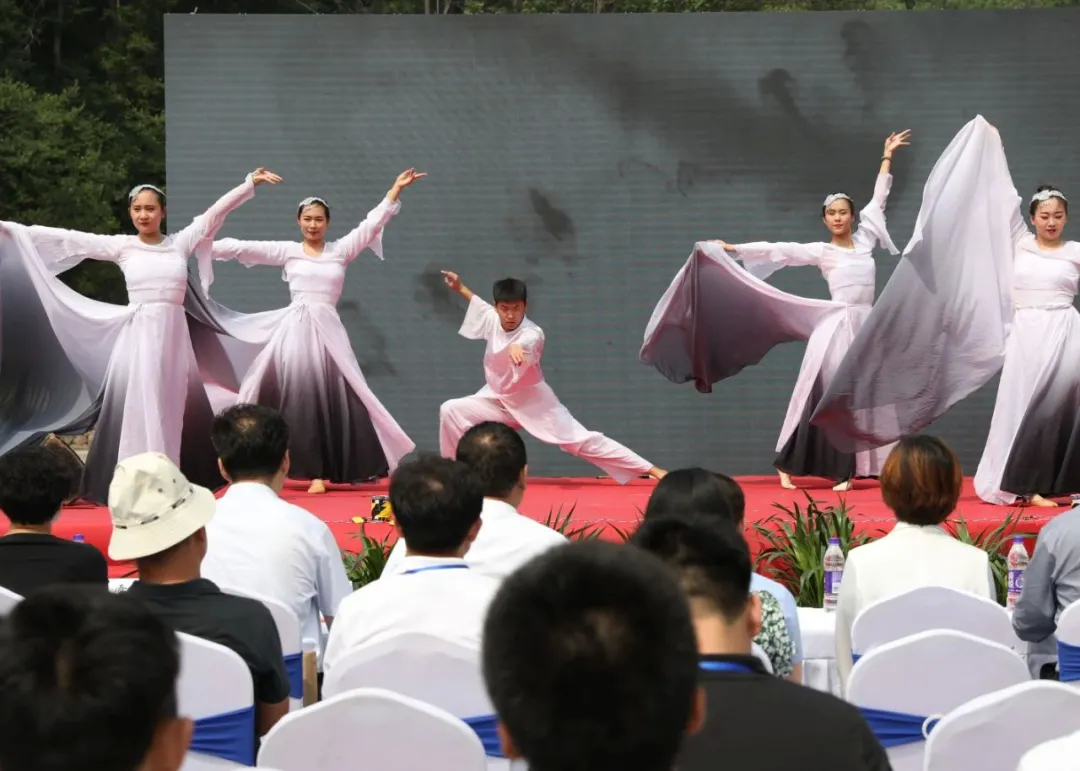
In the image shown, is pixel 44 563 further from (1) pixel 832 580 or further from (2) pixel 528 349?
(2) pixel 528 349

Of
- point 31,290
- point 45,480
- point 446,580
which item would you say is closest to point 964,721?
point 446,580

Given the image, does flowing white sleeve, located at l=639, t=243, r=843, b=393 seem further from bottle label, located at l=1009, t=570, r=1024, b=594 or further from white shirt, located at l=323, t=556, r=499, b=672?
white shirt, located at l=323, t=556, r=499, b=672

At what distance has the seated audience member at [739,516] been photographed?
8.92 feet

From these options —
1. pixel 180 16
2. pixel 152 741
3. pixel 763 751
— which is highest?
pixel 180 16

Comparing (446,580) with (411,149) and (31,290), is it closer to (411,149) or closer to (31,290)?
(31,290)

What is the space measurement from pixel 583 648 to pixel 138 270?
6427mm

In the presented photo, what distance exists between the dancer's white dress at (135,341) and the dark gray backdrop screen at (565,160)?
2755mm

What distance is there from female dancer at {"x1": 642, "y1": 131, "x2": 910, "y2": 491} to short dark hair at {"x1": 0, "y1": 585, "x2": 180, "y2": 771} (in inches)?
275

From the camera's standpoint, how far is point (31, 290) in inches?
305

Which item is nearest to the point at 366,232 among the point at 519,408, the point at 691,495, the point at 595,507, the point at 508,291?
the point at 508,291

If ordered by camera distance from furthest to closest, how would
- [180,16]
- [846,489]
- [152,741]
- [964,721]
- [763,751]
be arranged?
1. [180,16]
2. [846,489]
3. [964,721]
4. [763,751]
5. [152,741]

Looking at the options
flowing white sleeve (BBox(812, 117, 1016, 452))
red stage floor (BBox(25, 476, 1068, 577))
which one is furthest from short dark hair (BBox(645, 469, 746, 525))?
flowing white sleeve (BBox(812, 117, 1016, 452))

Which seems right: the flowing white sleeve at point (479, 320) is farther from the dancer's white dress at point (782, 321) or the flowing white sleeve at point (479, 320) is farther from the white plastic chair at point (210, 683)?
the white plastic chair at point (210, 683)

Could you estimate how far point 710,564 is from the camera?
1995 millimetres
